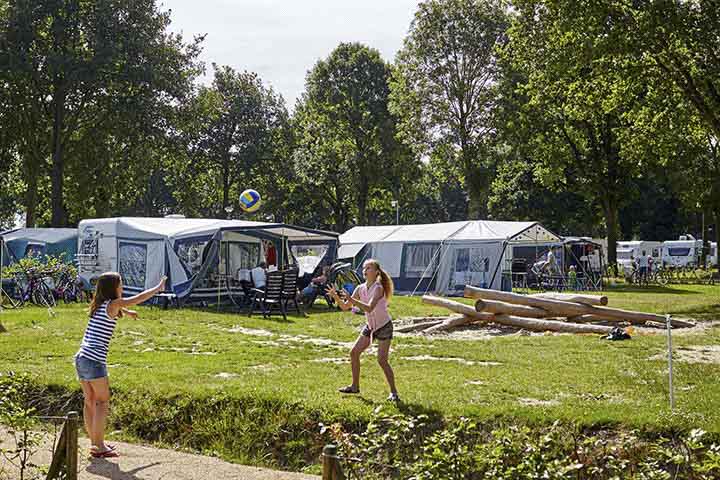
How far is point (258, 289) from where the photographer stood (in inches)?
656

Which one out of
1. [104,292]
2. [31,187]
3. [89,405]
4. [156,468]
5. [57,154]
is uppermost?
[57,154]

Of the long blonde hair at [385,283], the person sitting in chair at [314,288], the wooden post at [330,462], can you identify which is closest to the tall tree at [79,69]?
the person sitting in chair at [314,288]

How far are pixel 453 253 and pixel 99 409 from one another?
1905 cm

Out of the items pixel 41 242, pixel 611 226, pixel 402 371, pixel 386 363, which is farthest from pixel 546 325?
pixel 611 226

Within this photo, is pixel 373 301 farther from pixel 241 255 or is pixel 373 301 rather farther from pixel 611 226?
pixel 611 226

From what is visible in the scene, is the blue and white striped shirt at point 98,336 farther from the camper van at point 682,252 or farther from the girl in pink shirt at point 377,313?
the camper van at point 682,252

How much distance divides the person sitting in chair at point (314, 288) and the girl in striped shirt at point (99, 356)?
12.3 m

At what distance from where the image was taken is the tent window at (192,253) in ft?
62.3

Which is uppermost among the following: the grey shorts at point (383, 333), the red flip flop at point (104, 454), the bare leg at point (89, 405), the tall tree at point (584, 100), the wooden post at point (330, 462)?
the tall tree at point (584, 100)

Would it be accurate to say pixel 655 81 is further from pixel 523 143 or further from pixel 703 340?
pixel 523 143

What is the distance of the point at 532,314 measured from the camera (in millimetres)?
13805

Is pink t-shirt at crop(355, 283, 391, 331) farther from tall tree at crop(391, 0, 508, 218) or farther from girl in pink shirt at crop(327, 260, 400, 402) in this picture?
tall tree at crop(391, 0, 508, 218)

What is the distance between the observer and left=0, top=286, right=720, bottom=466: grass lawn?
6809mm

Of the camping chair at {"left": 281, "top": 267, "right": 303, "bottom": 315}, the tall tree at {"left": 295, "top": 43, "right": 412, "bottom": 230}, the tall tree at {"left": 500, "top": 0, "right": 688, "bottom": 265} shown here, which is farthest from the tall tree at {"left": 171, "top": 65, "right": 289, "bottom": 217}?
the camping chair at {"left": 281, "top": 267, "right": 303, "bottom": 315}
